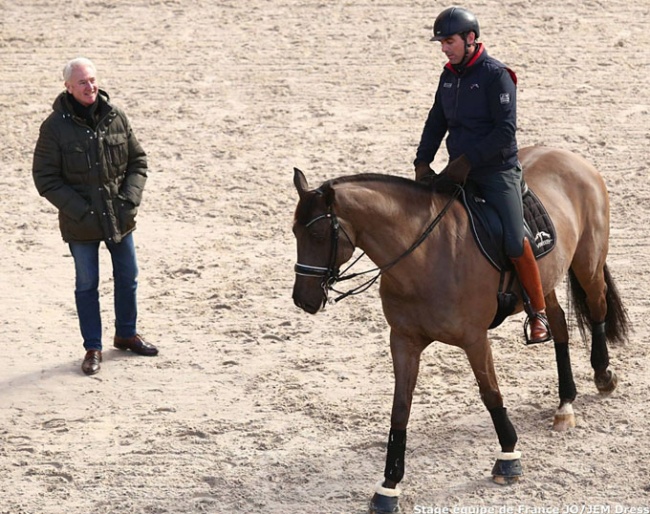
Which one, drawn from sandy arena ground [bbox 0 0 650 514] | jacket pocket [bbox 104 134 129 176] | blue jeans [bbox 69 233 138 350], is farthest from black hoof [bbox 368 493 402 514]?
jacket pocket [bbox 104 134 129 176]

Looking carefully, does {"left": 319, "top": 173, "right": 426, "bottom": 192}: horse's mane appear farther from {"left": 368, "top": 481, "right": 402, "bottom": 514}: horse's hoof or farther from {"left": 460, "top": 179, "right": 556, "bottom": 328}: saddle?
{"left": 368, "top": 481, "right": 402, "bottom": 514}: horse's hoof

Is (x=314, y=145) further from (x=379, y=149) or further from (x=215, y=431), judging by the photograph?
(x=215, y=431)

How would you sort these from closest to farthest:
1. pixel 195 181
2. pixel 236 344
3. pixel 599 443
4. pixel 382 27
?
1. pixel 599 443
2. pixel 236 344
3. pixel 195 181
4. pixel 382 27

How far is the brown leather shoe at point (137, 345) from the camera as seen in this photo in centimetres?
938

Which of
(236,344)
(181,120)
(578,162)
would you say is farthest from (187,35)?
(578,162)

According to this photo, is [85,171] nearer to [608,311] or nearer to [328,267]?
[328,267]

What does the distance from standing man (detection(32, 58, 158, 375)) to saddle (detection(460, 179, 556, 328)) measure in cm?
293

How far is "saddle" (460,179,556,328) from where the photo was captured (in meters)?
7.25

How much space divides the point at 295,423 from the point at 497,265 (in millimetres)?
1940

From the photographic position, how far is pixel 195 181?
41.8 ft

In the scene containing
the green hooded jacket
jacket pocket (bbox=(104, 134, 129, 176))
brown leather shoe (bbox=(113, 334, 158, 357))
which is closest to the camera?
the green hooded jacket

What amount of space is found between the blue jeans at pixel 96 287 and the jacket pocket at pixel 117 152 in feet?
1.78

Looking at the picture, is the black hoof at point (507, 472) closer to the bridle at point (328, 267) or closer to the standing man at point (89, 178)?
the bridle at point (328, 267)

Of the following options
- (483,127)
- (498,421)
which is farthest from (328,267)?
(498,421)
